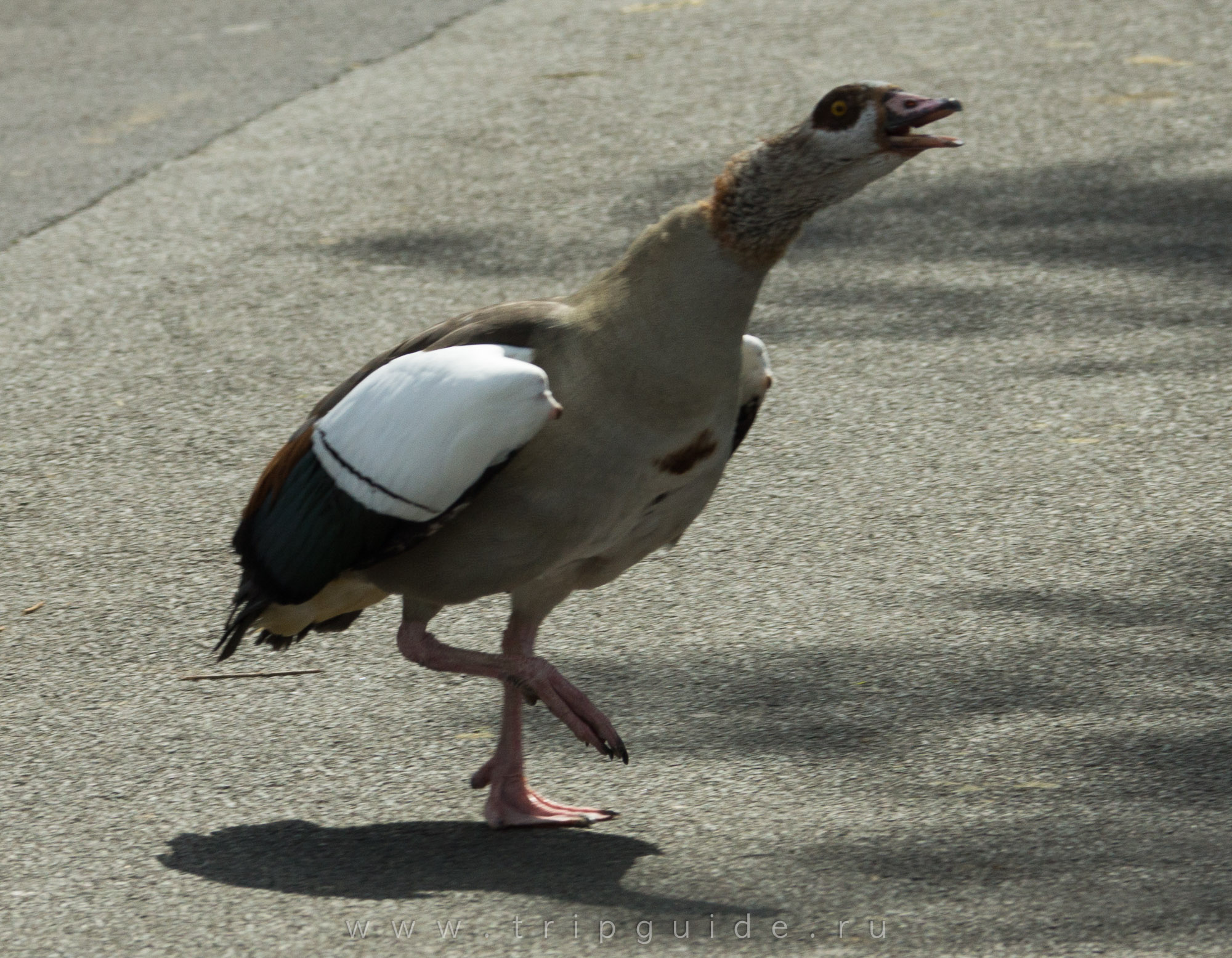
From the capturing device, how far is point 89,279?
670cm

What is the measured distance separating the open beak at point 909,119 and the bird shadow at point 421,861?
141 centimetres

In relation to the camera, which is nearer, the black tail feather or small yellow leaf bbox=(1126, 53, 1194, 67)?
the black tail feather

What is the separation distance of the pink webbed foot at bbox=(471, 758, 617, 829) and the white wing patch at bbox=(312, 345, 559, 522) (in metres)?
0.60

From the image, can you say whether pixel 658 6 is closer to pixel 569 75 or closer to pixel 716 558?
pixel 569 75

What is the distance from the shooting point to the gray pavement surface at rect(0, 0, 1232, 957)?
10.6 feet

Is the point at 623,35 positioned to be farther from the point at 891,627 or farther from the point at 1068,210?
the point at 891,627

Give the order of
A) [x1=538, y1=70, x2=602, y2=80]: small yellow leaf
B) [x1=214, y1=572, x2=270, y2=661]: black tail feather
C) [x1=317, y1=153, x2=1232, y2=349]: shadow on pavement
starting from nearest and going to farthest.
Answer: [x1=214, y1=572, x2=270, y2=661]: black tail feather < [x1=317, y1=153, x2=1232, y2=349]: shadow on pavement < [x1=538, y1=70, x2=602, y2=80]: small yellow leaf

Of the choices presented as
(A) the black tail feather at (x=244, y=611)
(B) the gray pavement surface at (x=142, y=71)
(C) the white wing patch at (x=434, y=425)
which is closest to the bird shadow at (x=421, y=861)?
(A) the black tail feather at (x=244, y=611)

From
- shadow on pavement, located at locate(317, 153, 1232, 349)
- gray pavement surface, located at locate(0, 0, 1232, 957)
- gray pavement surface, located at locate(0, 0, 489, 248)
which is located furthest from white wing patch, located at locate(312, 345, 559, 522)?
gray pavement surface, located at locate(0, 0, 489, 248)

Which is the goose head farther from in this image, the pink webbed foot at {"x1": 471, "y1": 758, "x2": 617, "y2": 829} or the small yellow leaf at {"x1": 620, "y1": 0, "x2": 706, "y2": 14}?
the small yellow leaf at {"x1": 620, "y1": 0, "x2": 706, "y2": 14}

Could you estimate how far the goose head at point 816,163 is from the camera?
318 centimetres

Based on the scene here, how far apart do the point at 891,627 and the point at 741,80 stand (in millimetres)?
4716

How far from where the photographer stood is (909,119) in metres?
3.17

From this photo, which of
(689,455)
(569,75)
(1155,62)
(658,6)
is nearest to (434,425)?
(689,455)
